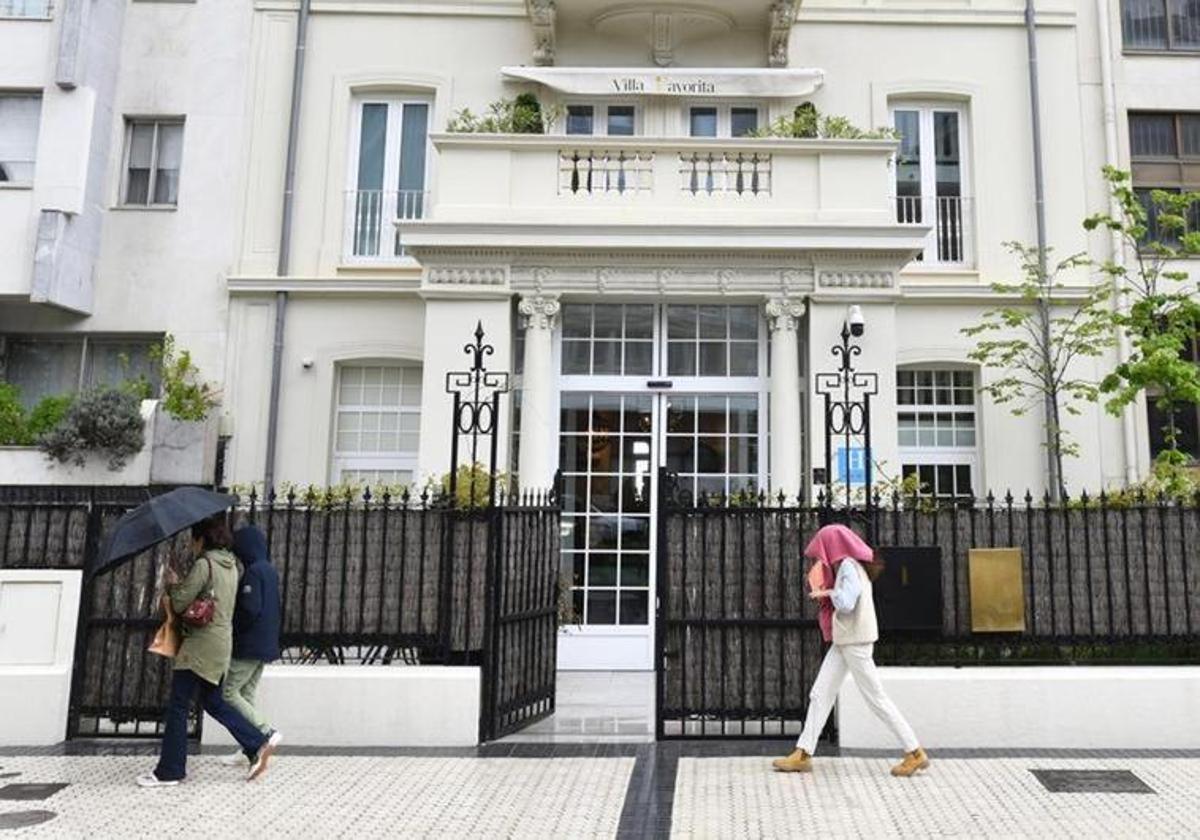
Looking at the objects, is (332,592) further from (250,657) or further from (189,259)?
(189,259)

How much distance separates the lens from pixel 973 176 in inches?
565

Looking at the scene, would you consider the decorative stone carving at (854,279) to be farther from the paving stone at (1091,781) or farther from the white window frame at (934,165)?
the paving stone at (1091,781)

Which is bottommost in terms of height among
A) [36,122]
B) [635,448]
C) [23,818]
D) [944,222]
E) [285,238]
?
[23,818]

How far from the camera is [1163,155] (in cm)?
1477

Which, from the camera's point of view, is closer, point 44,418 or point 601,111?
point 44,418

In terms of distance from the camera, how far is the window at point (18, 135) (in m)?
14.2

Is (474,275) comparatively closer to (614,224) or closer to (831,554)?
(614,224)

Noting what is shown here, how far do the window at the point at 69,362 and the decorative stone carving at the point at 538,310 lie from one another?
20.5 feet

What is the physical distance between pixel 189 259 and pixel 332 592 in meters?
8.26

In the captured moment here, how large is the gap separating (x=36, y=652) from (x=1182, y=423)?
1517cm

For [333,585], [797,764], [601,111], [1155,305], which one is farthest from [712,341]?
[797,764]

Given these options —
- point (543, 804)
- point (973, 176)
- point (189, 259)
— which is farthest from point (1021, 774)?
point (189, 259)

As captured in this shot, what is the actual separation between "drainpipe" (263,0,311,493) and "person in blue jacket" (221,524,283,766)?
661cm

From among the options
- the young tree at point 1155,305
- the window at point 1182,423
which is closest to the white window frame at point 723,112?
the young tree at point 1155,305
